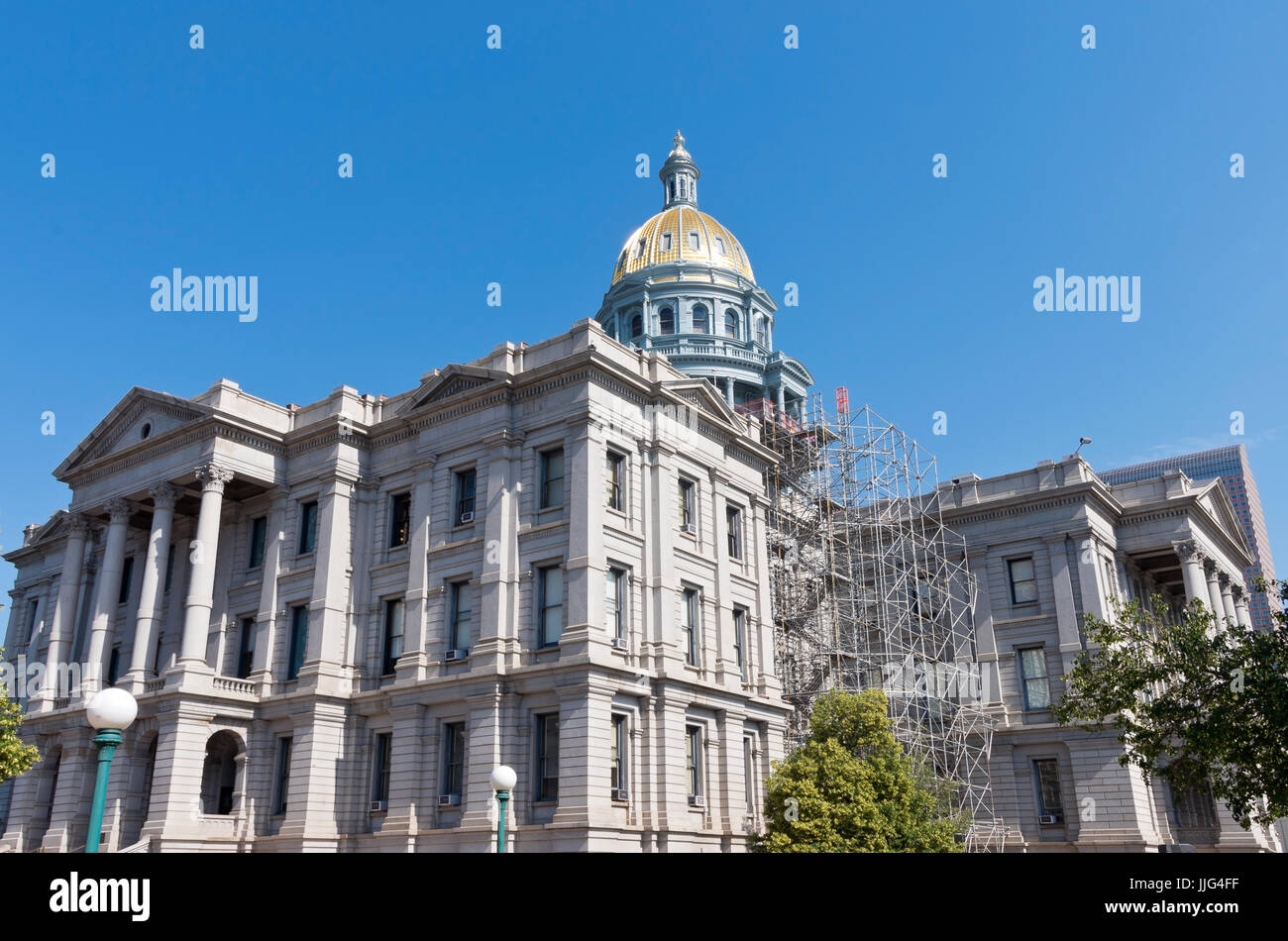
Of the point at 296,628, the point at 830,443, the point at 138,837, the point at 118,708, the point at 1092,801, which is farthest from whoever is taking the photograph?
the point at 830,443

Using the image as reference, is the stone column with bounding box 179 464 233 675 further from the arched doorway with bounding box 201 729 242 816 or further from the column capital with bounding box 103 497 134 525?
the column capital with bounding box 103 497 134 525

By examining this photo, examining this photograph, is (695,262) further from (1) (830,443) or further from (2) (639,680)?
(2) (639,680)

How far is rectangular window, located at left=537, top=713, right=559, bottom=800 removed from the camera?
32.6 m

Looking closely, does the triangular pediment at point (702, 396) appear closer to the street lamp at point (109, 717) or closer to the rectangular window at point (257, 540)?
the rectangular window at point (257, 540)

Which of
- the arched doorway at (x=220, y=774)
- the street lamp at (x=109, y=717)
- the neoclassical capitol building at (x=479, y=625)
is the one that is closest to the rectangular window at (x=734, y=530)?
the neoclassical capitol building at (x=479, y=625)

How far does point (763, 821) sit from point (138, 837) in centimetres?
2147

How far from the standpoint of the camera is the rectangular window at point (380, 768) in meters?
36.7

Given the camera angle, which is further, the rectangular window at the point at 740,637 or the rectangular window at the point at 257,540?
the rectangular window at the point at 257,540

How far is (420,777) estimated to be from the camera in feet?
113

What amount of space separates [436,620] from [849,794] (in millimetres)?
14798

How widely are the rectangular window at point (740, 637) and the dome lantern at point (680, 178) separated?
57.9 m

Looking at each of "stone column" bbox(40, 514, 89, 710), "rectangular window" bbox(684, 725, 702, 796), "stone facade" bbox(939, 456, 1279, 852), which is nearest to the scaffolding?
"stone facade" bbox(939, 456, 1279, 852)

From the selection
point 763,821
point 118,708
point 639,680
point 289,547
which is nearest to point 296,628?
point 289,547
